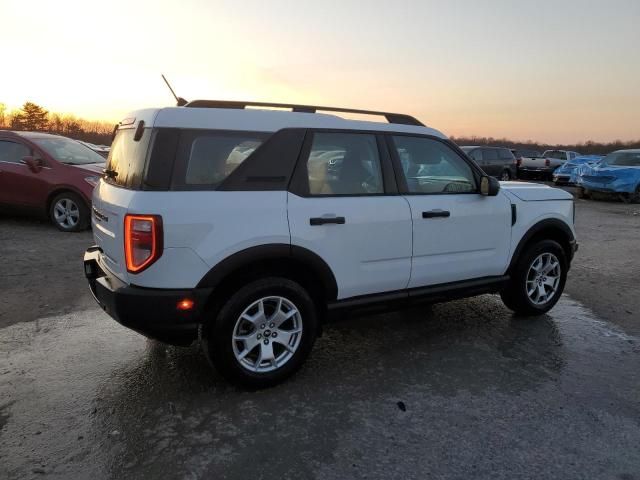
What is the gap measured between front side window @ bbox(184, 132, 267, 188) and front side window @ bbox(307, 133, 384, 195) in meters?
0.45

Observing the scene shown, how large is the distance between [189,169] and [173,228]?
1.31 ft

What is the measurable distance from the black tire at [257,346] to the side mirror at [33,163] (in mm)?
7108

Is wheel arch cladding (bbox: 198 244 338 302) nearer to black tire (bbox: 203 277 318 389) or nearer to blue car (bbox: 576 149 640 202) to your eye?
black tire (bbox: 203 277 318 389)

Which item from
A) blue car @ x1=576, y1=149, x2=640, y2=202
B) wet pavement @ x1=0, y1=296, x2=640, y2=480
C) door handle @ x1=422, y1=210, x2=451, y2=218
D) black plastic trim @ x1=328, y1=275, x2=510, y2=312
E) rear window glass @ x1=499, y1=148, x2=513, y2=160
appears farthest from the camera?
rear window glass @ x1=499, y1=148, x2=513, y2=160

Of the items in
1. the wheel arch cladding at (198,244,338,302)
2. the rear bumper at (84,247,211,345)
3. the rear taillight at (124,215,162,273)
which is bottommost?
the rear bumper at (84,247,211,345)

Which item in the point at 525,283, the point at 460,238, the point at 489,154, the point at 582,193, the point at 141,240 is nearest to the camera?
the point at 141,240

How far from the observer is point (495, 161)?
21891mm

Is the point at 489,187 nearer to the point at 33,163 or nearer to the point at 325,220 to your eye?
the point at 325,220

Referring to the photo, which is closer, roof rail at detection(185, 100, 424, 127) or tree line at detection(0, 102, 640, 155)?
roof rail at detection(185, 100, 424, 127)

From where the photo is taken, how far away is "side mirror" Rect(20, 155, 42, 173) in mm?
8719

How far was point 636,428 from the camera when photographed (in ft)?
9.90

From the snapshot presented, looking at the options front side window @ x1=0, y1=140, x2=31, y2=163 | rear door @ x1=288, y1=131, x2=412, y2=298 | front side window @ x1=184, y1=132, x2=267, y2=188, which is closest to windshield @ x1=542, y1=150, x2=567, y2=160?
front side window @ x1=0, y1=140, x2=31, y2=163

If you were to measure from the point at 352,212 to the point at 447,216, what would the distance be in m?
0.93

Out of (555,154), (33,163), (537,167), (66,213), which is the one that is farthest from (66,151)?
(555,154)
